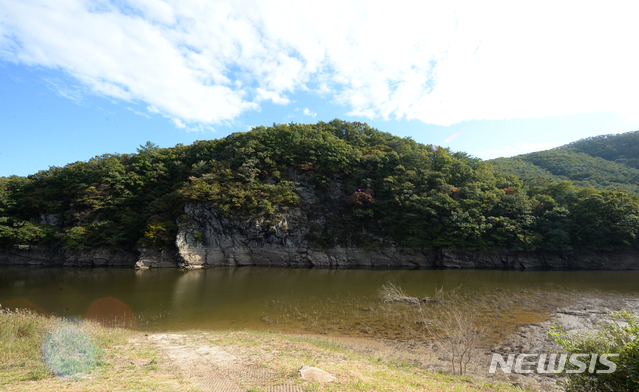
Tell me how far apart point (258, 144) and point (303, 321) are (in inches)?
1138

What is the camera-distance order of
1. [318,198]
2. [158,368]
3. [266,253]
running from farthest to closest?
[318,198] → [266,253] → [158,368]

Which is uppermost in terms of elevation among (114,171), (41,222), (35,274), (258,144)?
(258,144)

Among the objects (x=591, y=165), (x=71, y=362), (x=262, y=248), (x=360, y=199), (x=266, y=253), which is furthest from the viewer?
(x=591, y=165)

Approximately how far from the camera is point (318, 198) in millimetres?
36625

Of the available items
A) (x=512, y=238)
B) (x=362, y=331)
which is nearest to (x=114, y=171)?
(x=362, y=331)

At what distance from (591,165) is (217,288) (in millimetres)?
72991

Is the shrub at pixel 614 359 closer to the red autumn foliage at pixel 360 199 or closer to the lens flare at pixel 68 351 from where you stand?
the lens flare at pixel 68 351

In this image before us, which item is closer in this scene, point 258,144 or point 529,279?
point 529,279

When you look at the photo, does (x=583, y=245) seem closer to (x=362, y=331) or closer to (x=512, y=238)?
(x=512, y=238)

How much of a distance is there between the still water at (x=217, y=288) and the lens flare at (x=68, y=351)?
528 cm

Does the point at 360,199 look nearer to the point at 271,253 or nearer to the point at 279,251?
the point at 279,251

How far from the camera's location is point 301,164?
118 ft

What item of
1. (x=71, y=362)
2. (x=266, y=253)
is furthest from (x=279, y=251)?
(x=71, y=362)

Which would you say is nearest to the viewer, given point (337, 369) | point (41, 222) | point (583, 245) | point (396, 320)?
point (337, 369)
